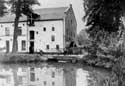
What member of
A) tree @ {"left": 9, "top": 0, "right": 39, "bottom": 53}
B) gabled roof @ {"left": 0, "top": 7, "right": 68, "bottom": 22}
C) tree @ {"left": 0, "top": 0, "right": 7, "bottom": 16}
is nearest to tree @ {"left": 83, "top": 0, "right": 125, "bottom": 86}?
tree @ {"left": 9, "top": 0, "right": 39, "bottom": 53}

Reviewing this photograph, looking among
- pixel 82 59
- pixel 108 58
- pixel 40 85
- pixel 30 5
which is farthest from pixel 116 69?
pixel 30 5

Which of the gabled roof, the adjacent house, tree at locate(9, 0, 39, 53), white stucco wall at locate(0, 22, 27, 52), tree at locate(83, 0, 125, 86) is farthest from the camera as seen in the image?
white stucco wall at locate(0, 22, 27, 52)

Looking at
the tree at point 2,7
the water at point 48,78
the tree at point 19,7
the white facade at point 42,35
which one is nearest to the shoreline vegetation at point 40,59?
the tree at point 19,7

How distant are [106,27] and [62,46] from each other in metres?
14.7

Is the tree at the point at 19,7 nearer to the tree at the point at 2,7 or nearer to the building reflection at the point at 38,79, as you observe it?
the tree at the point at 2,7

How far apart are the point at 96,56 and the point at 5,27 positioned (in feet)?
57.8

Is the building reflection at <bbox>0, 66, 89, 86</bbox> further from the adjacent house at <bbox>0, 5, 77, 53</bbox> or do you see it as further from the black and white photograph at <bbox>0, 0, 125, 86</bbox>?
the adjacent house at <bbox>0, 5, 77, 53</bbox>

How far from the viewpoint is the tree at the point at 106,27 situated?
32.0 feet

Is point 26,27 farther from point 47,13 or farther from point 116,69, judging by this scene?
point 116,69

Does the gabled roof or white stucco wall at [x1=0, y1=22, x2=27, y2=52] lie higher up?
the gabled roof

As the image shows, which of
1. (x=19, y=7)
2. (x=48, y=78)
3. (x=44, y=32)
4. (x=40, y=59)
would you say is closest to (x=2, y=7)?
(x=19, y=7)

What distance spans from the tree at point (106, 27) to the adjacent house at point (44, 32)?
35.7ft

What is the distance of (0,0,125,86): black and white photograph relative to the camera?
9594 mm

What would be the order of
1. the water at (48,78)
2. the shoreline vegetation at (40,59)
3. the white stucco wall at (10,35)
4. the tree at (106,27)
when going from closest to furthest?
the water at (48,78), the tree at (106,27), the shoreline vegetation at (40,59), the white stucco wall at (10,35)
